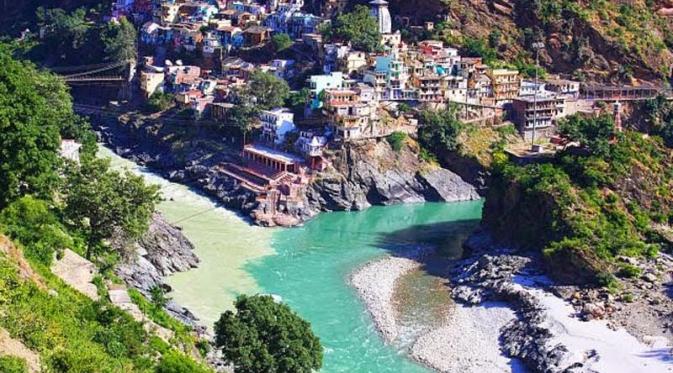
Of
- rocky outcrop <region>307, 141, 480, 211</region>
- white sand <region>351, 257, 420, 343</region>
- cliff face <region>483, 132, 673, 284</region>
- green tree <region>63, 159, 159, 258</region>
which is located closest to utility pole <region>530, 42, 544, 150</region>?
rocky outcrop <region>307, 141, 480, 211</region>

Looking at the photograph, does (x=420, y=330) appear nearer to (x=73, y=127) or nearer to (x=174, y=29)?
(x=73, y=127)

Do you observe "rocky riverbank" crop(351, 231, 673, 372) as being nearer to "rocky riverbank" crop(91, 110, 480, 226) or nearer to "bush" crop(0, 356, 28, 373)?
"rocky riverbank" crop(91, 110, 480, 226)

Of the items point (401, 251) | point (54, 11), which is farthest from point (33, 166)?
point (54, 11)

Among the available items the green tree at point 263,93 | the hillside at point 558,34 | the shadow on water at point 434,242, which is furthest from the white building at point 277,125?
the hillside at point 558,34

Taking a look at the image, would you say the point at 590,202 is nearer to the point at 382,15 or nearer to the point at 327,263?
the point at 327,263

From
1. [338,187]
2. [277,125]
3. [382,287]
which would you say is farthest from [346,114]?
[382,287]

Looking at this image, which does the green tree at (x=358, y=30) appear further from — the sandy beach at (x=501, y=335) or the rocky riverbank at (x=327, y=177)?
the sandy beach at (x=501, y=335)
